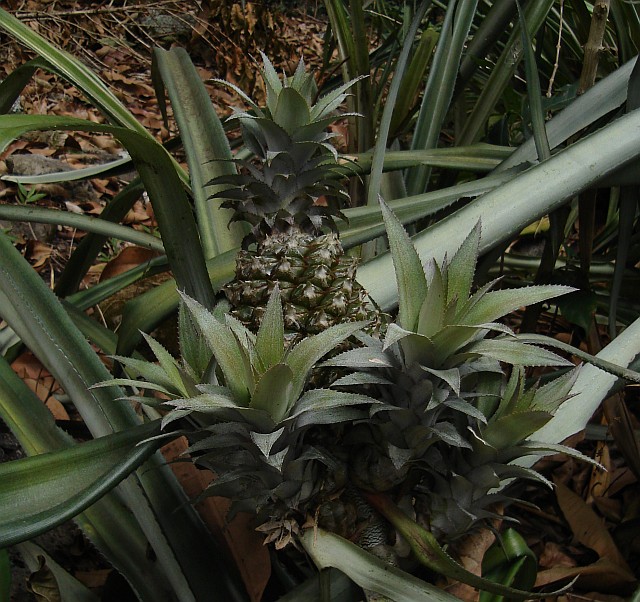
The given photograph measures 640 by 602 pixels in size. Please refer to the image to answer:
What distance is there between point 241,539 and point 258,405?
Answer: 27 cm

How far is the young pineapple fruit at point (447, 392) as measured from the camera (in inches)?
15.2

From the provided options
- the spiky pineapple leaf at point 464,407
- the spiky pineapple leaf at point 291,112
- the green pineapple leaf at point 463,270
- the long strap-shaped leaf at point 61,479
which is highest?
the spiky pineapple leaf at point 291,112

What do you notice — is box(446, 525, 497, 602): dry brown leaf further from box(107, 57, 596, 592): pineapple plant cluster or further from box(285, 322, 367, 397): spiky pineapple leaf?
box(285, 322, 367, 397): spiky pineapple leaf

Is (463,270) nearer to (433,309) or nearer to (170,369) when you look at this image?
(433,309)

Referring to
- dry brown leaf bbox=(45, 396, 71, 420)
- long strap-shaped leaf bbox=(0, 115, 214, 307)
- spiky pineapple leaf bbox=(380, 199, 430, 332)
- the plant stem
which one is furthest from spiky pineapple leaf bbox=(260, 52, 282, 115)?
dry brown leaf bbox=(45, 396, 71, 420)

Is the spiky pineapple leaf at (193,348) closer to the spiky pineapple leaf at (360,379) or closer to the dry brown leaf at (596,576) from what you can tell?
the spiky pineapple leaf at (360,379)

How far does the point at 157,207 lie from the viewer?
1.84 ft

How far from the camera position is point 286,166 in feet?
1.87

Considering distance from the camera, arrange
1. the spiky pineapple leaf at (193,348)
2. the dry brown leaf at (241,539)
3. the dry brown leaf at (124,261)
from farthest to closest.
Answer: the dry brown leaf at (124,261) < the dry brown leaf at (241,539) < the spiky pineapple leaf at (193,348)

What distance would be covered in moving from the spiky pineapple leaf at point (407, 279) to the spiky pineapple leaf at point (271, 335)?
0.27 feet

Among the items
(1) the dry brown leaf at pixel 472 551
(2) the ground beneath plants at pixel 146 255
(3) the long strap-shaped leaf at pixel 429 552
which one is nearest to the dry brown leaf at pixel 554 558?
(2) the ground beneath plants at pixel 146 255

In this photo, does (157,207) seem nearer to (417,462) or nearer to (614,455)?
(417,462)

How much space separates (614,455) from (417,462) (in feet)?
2.24

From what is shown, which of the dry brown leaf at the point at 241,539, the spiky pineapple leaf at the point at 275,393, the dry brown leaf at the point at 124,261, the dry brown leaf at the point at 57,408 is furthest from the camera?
the dry brown leaf at the point at 124,261
